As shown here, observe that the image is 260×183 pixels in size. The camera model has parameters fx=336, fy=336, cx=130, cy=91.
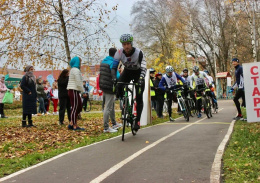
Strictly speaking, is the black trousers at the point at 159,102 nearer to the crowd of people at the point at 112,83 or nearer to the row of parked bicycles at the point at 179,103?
the crowd of people at the point at 112,83

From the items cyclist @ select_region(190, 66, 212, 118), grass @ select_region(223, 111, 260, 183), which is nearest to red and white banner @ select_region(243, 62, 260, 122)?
grass @ select_region(223, 111, 260, 183)

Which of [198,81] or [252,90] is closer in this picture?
[252,90]

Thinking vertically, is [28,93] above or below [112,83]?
below

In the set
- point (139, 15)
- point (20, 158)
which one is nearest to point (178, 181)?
point (20, 158)

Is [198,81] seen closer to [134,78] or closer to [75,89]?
[75,89]

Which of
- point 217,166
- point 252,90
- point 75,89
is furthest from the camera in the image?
point 75,89

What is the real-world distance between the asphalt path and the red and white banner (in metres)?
1.24

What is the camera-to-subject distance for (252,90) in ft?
25.9

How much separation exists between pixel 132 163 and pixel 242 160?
1.68 meters

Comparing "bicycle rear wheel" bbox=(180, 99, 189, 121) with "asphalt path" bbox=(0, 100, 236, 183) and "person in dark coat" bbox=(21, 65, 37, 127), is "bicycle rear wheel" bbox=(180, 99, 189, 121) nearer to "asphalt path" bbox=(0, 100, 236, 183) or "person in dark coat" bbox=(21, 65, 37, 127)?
"asphalt path" bbox=(0, 100, 236, 183)

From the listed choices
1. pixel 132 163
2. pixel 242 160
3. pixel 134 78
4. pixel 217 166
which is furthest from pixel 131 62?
pixel 217 166

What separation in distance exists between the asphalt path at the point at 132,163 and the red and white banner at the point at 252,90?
1.24 meters

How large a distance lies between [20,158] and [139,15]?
166 ft

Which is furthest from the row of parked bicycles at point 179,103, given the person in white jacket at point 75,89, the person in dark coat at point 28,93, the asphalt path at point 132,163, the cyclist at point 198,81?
the person in dark coat at point 28,93
